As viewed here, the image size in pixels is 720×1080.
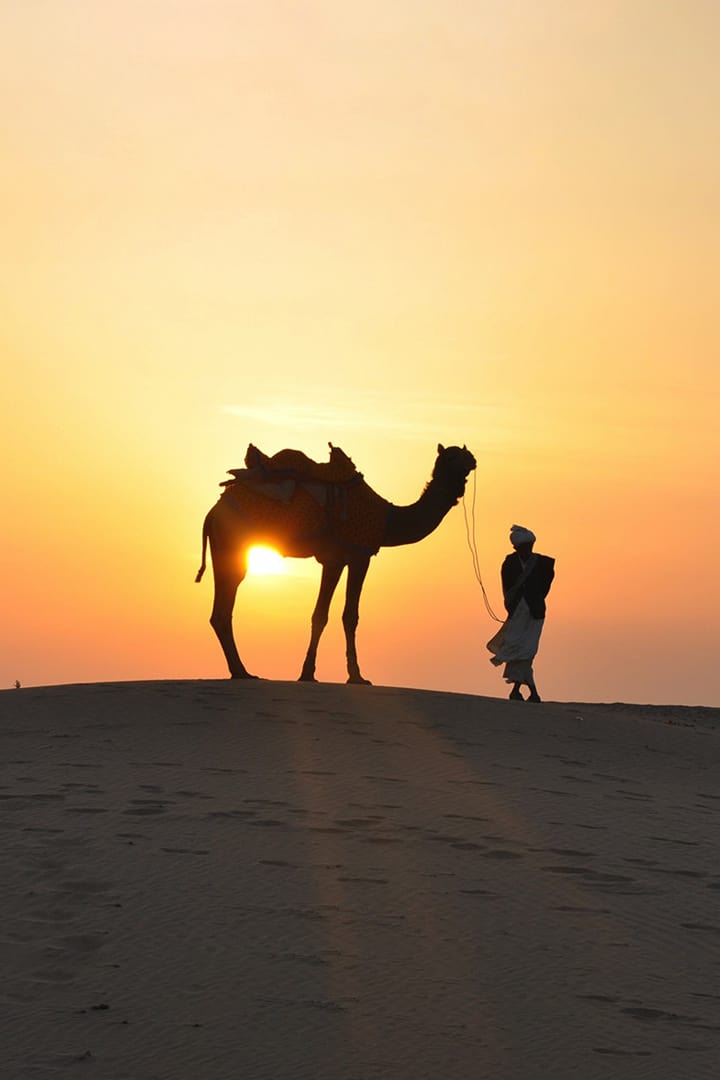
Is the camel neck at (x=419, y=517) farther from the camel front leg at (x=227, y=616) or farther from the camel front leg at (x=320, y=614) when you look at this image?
the camel front leg at (x=227, y=616)

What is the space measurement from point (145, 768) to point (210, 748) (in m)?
1.07

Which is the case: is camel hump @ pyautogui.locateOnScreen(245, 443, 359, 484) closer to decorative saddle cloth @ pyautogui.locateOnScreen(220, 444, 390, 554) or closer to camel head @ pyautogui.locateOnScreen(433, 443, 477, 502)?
decorative saddle cloth @ pyautogui.locateOnScreen(220, 444, 390, 554)

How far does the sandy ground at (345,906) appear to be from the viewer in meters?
6.35

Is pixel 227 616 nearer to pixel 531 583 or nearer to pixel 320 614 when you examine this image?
pixel 320 614

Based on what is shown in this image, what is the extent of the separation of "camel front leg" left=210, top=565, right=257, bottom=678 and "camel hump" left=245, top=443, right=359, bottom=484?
4.32ft

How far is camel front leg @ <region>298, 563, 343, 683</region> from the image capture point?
1769 centimetres

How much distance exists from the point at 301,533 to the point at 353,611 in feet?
3.94

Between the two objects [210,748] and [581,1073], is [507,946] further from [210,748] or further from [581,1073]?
[210,748]

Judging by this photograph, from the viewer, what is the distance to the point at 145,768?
1220 cm

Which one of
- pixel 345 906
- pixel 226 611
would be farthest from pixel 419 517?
pixel 345 906

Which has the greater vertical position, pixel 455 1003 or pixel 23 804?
pixel 23 804

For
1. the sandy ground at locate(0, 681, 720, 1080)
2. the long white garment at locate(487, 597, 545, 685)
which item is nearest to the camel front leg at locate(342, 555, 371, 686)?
the long white garment at locate(487, 597, 545, 685)

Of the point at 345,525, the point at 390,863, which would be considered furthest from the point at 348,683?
the point at 390,863

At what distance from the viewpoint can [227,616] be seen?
57.8ft
